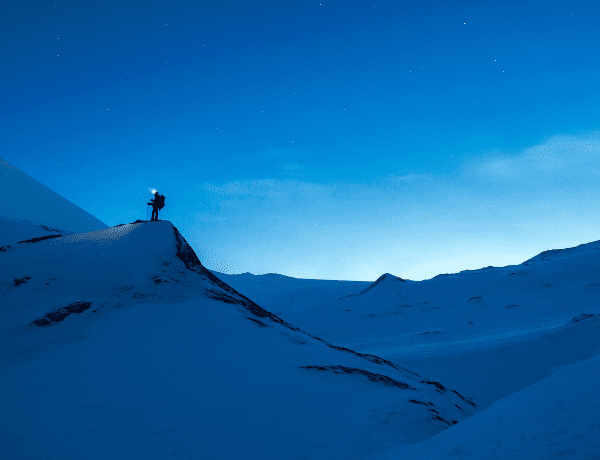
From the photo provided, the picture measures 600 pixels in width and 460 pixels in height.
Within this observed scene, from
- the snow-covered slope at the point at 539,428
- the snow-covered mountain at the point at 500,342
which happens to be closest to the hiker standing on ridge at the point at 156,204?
the snow-covered mountain at the point at 500,342

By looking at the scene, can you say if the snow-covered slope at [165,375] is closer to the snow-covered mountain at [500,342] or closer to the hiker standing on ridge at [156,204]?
the snow-covered mountain at [500,342]

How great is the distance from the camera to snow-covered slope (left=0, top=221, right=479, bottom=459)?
5523mm

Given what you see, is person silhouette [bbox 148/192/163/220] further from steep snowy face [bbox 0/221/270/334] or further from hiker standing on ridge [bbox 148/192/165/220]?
steep snowy face [bbox 0/221/270/334]

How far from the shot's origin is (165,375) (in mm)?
7074

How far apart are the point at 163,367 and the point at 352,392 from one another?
12.1ft

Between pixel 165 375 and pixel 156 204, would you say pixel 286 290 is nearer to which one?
pixel 156 204

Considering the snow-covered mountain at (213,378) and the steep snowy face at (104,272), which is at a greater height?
the steep snowy face at (104,272)

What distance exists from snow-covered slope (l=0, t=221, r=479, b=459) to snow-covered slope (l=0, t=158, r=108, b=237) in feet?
83.5

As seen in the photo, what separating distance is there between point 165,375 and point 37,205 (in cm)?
3640

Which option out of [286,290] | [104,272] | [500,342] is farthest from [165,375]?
[286,290]

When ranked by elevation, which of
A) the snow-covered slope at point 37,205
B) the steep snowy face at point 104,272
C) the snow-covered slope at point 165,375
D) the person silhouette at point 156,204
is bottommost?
the snow-covered slope at point 165,375

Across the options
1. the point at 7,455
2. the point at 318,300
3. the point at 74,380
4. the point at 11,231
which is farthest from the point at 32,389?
the point at 318,300

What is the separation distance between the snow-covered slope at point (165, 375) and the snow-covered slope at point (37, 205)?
2545 cm

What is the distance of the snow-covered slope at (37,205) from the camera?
107 ft
